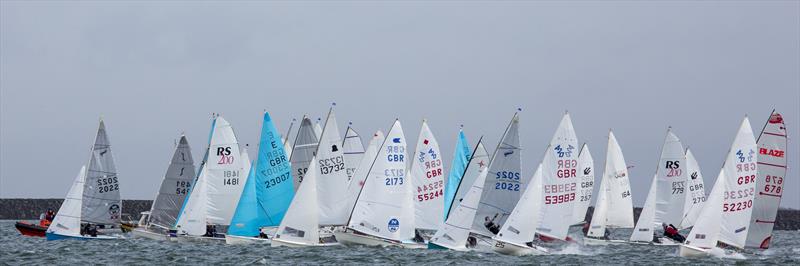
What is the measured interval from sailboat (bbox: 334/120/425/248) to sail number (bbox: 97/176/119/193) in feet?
37.6

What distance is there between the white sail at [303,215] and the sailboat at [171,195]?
1025cm

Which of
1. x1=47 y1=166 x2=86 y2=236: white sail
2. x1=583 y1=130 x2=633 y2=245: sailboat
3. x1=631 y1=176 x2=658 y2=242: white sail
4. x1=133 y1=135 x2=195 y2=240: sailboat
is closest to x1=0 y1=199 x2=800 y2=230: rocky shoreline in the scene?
x1=583 y1=130 x2=633 y2=245: sailboat

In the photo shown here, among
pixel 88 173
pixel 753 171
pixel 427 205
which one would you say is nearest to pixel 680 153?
pixel 427 205

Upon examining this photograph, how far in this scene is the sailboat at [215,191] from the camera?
171 feet

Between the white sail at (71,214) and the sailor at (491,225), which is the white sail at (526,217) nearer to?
the sailor at (491,225)

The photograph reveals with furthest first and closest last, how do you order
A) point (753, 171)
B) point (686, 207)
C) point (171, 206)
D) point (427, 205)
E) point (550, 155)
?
1. point (686, 207)
2. point (171, 206)
3. point (427, 205)
4. point (550, 155)
5. point (753, 171)

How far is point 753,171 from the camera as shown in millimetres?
41938

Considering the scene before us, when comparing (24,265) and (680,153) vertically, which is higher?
(680,153)

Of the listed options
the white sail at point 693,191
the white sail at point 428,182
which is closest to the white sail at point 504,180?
the white sail at point 428,182

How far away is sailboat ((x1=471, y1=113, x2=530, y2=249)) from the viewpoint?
43219 mm

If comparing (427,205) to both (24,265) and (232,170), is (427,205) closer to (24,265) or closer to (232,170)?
(232,170)

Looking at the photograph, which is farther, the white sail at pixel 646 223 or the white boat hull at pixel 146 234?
the white sail at pixel 646 223

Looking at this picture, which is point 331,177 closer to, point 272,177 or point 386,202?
point 272,177

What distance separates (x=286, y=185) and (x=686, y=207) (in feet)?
65.4
